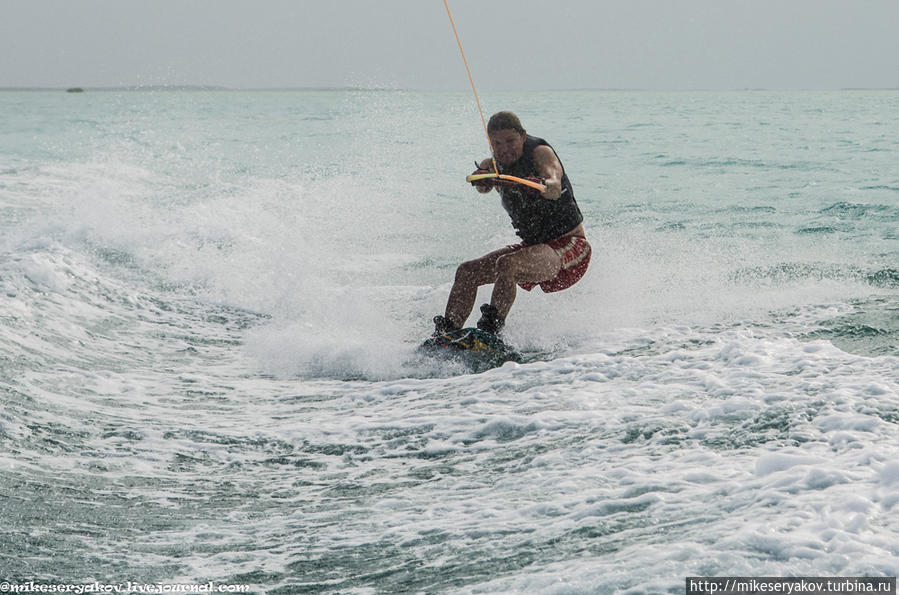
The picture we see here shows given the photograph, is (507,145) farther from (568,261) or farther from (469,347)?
(469,347)

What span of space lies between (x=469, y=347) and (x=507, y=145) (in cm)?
134

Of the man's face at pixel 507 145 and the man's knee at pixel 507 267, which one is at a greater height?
the man's face at pixel 507 145

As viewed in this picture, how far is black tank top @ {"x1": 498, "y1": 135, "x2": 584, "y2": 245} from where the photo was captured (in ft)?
19.2

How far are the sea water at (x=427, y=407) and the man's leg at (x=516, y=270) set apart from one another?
13.5 inches

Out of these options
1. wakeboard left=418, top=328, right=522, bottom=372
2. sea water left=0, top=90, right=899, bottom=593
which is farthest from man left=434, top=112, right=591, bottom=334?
sea water left=0, top=90, right=899, bottom=593

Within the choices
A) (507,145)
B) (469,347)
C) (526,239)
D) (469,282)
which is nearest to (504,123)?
(507,145)

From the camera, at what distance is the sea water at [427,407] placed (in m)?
2.86

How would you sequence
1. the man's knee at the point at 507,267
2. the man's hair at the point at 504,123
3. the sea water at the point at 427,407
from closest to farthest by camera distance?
1. the sea water at the point at 427,407
2. the man's hair at the point at 504,123
3. the man's knee at the point at 507,267

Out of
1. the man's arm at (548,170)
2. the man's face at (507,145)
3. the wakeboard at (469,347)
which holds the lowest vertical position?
the wakeboard at (469,347)

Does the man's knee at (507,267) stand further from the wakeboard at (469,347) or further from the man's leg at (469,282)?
the wakeboard at (469,347)

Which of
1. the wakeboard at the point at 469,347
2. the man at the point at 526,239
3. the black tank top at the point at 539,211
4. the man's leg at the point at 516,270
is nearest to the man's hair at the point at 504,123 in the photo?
the man at the point at 526,239

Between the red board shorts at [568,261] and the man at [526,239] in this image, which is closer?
the man at [526,239]

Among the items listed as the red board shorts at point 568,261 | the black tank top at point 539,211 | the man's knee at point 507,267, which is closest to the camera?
the man's knee at point 507,267

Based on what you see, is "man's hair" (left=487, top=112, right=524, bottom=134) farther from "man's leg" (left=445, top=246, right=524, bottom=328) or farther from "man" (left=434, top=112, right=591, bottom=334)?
"man's leg" (left=445, top=246, right=524, bottom=328)
